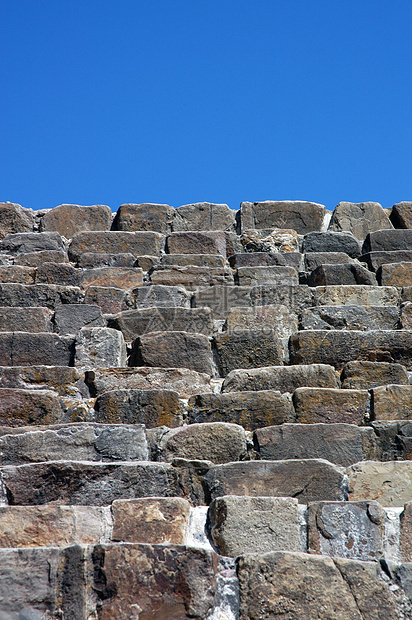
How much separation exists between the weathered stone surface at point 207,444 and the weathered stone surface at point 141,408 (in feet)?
0.72

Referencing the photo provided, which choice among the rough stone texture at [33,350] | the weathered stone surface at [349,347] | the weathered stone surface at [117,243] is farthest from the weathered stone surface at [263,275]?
the rough stone texture at [33,350]

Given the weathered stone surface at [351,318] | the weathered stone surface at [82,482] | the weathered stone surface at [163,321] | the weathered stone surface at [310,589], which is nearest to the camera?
the weathered stone surface at [310,589]

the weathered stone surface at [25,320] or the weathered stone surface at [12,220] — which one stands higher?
the weathered stone surface at [12,220]

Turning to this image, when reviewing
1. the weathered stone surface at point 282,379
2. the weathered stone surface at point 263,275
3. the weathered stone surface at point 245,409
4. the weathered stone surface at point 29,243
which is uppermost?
the weathered stone surface at point 29,243

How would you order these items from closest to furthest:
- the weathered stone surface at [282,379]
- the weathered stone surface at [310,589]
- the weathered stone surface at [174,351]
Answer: the weathered stone surface at [310,589], the weathered stone surface at [282,379], the weathered stone surface at [174,351]

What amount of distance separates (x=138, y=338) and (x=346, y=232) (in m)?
3.21

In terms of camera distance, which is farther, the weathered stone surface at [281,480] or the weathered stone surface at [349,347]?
the weathered stone surface at [349,347]

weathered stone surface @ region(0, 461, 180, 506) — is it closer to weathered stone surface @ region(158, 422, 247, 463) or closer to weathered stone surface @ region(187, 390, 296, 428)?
weathered stone surface @ region(158, 422, 247, 463)

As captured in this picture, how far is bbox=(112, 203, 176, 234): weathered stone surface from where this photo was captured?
7172 mm

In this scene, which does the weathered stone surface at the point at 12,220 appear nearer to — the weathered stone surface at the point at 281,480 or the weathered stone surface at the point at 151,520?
the weathered stone surface at the point at 281,480

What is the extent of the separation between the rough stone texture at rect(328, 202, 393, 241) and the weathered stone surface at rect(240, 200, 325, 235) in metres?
0.16

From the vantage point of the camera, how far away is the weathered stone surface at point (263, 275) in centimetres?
589

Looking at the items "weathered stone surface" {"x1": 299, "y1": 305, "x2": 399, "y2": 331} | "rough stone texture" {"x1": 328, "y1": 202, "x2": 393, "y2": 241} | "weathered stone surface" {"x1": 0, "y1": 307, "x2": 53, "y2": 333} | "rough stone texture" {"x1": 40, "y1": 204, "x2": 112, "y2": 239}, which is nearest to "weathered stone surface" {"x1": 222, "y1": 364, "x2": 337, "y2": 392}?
"weathered stone surface" {"x1": 299, "y1": 305, "x2": 399, "y2": 331}

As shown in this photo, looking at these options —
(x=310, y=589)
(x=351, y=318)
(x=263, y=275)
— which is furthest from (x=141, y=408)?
(x=263, y=275)
